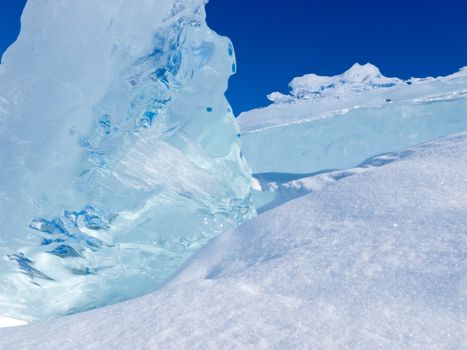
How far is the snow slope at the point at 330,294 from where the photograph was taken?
1.14 m

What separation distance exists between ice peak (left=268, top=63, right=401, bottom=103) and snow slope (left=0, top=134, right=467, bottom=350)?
995 cm

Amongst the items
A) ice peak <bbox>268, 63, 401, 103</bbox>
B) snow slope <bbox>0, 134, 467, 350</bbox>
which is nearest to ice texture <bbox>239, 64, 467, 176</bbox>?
ice peak <bbox>268, 63, 401, 103</bbox>

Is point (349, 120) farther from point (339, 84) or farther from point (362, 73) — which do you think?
point (362, 73)

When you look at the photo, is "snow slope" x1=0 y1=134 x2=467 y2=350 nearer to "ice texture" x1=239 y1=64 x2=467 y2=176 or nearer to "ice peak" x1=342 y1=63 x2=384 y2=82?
"ice texture" x1=239 y1=64 x2=467 y2=176

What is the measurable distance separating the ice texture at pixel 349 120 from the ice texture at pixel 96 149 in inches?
262

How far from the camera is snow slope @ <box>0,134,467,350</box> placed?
44.9 inches

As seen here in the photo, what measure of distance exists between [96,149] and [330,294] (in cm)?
245

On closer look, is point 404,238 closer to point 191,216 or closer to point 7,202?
point 191,216

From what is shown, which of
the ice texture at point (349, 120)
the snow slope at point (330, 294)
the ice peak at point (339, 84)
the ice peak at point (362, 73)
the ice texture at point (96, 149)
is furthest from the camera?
the ice peak at point (362, 73)

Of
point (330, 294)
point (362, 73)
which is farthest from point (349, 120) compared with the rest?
point (330, 294)

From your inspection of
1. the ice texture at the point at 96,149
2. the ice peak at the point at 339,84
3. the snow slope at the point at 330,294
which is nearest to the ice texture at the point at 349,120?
the ice peak at the point at 339,84

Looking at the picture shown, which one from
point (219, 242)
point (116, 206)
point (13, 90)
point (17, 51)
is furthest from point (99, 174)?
point (219, 242)

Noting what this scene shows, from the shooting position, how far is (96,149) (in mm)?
3262

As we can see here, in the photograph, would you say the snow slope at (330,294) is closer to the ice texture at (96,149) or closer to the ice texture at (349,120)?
the ice texture at (96,149)
